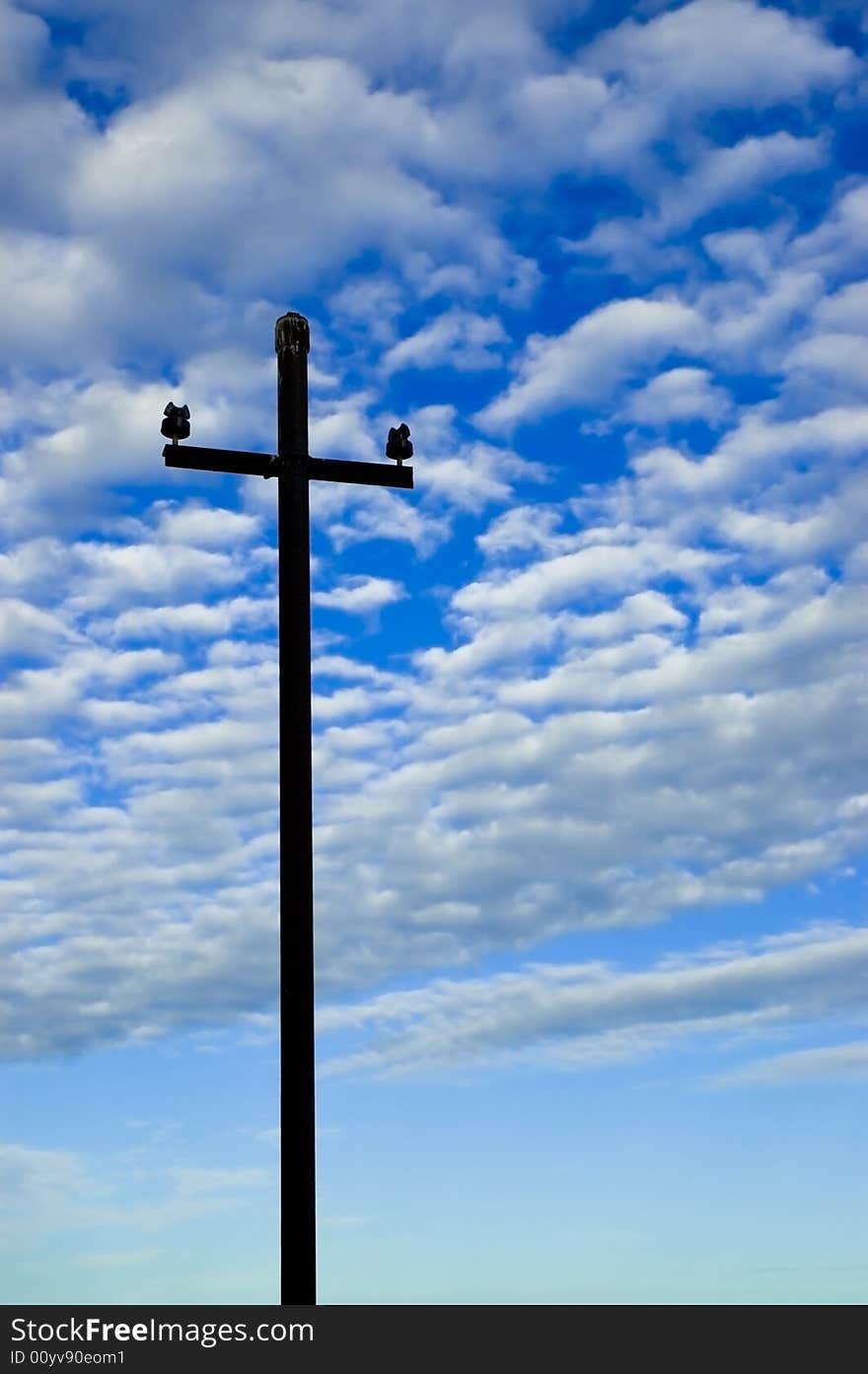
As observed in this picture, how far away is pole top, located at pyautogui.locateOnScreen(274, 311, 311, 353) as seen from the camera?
1073 centimetres

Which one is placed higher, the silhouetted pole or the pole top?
the pole top

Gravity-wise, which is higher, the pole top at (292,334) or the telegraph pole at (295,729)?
the pole top at (292,334)

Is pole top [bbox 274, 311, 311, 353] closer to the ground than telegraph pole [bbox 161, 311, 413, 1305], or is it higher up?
higher up

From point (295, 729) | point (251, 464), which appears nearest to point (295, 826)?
point (295, 729)

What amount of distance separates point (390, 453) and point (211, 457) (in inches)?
51.0

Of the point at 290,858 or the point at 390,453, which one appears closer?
the point at 290,858

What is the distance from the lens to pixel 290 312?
10836 mm

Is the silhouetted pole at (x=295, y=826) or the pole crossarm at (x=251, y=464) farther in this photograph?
Answer: the pole crossarm at (x=251, y=464)

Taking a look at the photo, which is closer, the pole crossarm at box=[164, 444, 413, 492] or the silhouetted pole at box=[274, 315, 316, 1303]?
the silhouetted pole at box=[274, 315, 316, 1303]

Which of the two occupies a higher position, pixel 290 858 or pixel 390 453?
pixel 390 453

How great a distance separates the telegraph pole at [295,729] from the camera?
9.07m
